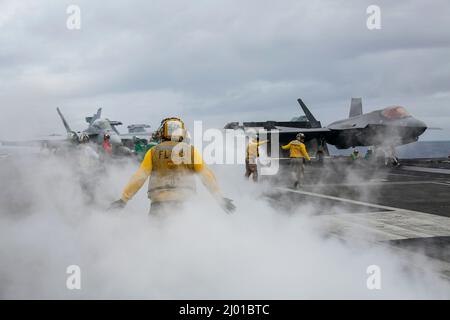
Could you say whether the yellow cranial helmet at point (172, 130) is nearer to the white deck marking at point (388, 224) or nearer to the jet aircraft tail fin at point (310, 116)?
the white deck marking at point (388, 224)

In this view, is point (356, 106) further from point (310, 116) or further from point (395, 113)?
point (395, 113)

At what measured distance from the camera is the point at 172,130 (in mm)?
5199

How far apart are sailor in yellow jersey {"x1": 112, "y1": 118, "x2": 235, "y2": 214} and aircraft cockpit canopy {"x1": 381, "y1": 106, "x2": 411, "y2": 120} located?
24783 mm

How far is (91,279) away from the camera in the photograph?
15.8 ft

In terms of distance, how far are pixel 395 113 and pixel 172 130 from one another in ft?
82.2

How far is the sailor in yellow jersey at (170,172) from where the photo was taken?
5.14m

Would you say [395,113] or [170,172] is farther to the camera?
[395,113]

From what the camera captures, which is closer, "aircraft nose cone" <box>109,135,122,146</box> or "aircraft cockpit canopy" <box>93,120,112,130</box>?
"aircraft nose cone" <box>109,135,122,146</box>

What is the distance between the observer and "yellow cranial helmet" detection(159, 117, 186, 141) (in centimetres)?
520
